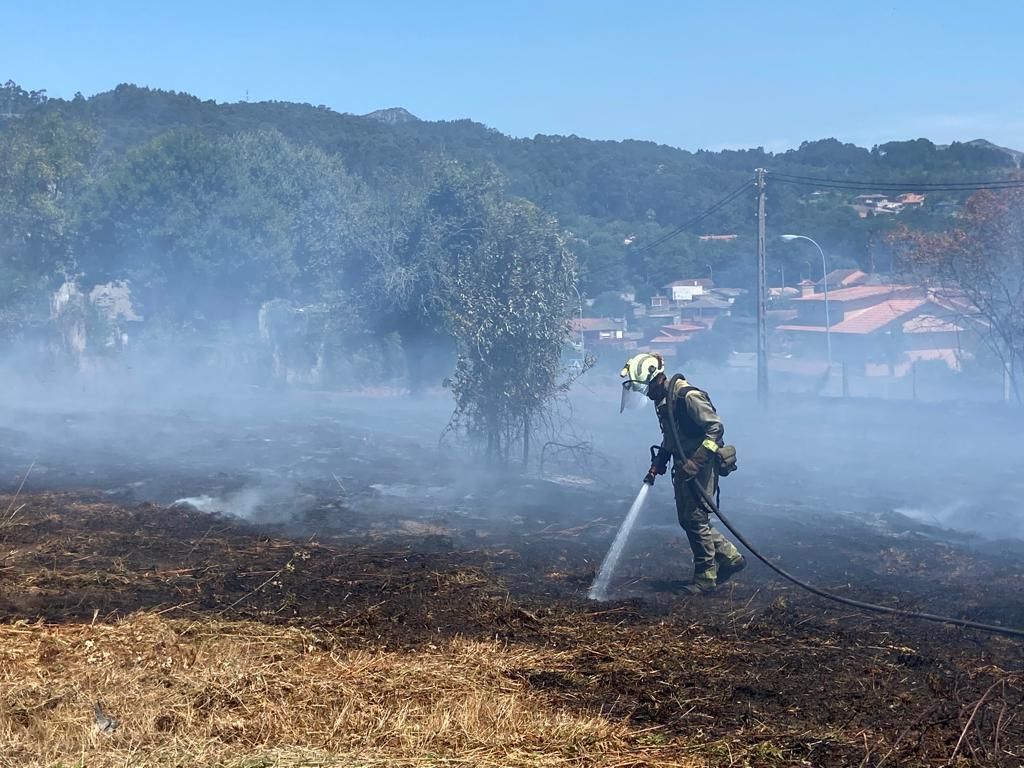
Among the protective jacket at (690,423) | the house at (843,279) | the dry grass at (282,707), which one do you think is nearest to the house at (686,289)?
the house at (843,279)

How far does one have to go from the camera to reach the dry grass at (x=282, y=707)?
467cm

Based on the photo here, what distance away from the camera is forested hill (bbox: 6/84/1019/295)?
184 ft

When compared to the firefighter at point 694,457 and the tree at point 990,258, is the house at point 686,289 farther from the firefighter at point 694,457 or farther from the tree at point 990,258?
the firefighter at point 694,457

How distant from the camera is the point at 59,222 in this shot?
3719 centimetres

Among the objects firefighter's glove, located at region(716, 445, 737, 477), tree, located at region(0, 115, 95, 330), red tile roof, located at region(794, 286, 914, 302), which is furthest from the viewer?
red tile roof, located at region(794, 286, 914, 302)

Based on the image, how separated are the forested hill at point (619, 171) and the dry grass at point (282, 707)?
1588 inches

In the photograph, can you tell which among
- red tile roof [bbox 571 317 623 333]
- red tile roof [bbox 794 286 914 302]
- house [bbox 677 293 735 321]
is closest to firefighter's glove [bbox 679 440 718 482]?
red tile roof [bbox 571 317 623 333]

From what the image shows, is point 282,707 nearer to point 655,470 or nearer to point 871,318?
point 655,470

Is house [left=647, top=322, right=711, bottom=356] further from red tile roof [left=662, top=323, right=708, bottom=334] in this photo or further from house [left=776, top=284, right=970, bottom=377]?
house [left=776, top=284, right=970, bottom=377]

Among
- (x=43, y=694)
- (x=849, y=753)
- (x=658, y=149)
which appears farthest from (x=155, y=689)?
(x=658, y=149)

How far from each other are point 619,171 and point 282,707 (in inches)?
2647

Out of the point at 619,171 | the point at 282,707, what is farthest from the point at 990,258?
the point at 619,171

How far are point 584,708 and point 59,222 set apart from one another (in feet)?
121

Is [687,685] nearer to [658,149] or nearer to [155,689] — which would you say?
[155,689]
